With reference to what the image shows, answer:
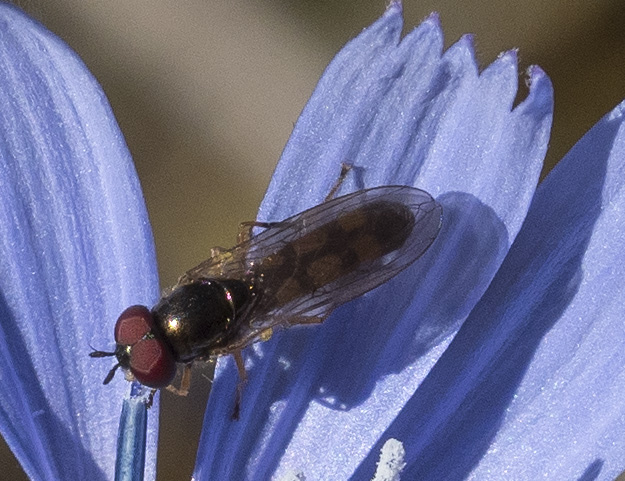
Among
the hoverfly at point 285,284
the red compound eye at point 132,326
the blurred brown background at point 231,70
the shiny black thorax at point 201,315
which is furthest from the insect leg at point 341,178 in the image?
the blurred brown background at point 231,70

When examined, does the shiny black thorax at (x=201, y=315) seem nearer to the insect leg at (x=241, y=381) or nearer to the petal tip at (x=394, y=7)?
the insect leg at (x=241, y=381)

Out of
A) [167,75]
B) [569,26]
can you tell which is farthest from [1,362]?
[569,26]

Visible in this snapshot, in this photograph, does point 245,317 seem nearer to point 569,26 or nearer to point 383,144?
point 383,144

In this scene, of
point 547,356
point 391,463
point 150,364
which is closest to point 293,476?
point 391,463

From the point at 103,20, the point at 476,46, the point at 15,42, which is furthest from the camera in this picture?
the point at 103,20

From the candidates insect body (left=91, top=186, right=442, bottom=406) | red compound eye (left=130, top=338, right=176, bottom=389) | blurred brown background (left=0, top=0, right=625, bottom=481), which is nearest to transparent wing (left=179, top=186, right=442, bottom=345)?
insect body (left=91, top=186, right=442, bottom=406)

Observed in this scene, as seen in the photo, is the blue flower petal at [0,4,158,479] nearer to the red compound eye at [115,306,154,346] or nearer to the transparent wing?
the red compound eye at [115,306,154,346]
